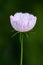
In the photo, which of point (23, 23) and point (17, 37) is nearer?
point (23, 23)

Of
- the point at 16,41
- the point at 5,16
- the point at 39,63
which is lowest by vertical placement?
the point at 39,63

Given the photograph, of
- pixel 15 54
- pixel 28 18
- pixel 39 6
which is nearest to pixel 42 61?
pixel 15 54

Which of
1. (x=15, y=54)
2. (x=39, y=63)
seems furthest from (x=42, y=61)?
(x=15, y=54)

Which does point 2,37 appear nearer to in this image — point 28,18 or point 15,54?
point 15,54

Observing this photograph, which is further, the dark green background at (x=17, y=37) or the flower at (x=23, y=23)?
the dark green background at (x=17, y=37)

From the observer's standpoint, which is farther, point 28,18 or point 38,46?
point 38,46

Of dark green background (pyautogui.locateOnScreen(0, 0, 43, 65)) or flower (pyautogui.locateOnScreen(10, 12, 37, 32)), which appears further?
dark green background (pyautogui.locateOnScreen(0, 0, 43, 65))

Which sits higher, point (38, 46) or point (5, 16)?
point (5, 16)
